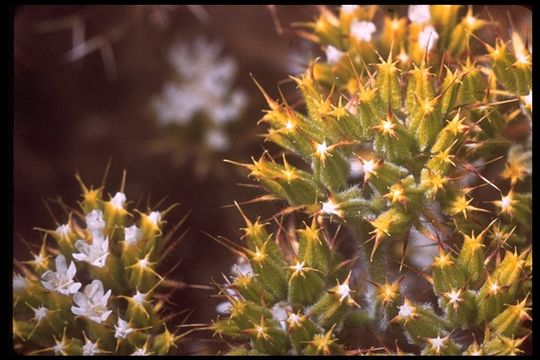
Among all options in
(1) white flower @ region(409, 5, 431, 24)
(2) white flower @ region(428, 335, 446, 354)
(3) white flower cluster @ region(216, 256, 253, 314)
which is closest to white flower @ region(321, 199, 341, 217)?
(3) white flower cluster @ region(216, 256, 253, 314)

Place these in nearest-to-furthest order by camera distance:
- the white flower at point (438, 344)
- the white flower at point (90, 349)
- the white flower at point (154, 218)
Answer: the white flower at point (438, 344), the white flower at point (90, 349), the white flower at point (154, 218)

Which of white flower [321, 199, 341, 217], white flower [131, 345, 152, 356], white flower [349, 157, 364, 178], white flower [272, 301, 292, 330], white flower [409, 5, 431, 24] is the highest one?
white flower [409, 5, 431, 24]

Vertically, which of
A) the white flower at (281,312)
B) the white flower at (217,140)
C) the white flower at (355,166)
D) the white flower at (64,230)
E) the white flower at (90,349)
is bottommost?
the white flower at (90,349)

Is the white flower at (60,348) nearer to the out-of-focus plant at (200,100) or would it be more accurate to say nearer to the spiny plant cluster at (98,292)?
the spiny plant cluster at (98,292)

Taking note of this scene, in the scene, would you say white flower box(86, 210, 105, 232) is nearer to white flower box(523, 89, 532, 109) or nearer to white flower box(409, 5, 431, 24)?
white flower box(409, 5, 431, 24)

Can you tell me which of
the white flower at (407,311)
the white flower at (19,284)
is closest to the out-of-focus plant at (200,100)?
the white flower at (19,284)

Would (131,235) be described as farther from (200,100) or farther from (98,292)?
(200,100)
